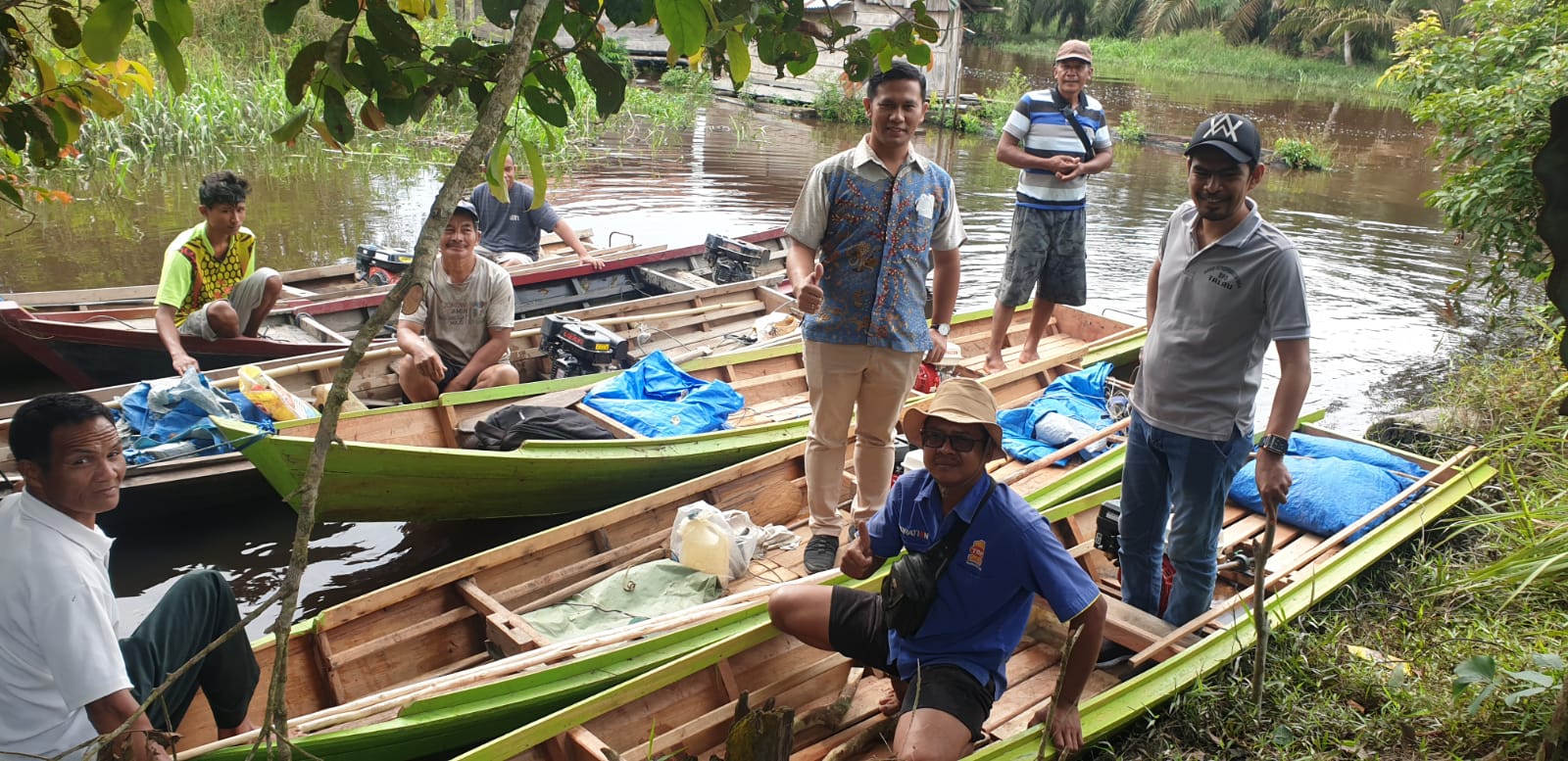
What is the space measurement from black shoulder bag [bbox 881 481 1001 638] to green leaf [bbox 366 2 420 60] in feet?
6.40

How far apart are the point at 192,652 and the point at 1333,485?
4931mm

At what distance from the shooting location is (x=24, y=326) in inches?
253

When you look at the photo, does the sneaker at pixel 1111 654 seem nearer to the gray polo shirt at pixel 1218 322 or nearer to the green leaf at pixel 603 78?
the gray polo shirt at pixel 1218 322

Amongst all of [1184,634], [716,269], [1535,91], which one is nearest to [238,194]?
[716,269]

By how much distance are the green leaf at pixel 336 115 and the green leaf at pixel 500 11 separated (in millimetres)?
332

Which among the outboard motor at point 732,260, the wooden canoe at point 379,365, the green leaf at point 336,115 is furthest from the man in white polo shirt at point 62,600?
the outboard motor at point 732,260

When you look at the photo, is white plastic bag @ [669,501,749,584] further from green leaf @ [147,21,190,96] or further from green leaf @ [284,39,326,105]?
green leaf @ [147,21,190,96]

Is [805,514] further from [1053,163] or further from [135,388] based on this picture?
[135,388]

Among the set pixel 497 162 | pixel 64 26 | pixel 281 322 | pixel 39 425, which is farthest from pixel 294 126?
pixel 281 322

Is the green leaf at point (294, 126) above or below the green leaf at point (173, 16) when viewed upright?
below

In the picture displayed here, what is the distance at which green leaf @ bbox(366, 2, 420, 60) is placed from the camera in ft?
6.59

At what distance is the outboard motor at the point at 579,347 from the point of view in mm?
6805

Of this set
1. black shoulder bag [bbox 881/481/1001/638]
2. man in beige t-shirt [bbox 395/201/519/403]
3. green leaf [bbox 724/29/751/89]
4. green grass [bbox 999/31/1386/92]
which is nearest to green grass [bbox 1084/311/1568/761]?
black shoulder bag [bbox 881/481/1001/638]

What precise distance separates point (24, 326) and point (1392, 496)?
7908 millimetres
